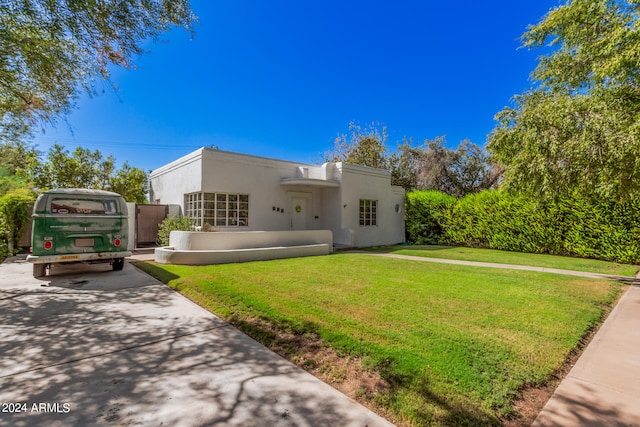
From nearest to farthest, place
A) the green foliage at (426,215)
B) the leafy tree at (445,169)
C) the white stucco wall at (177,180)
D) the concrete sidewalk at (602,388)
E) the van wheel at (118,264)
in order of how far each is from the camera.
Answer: the concrete sidewalk at (602,388) → the van wheel at (118,264) → the white stucco wall at (177,180) → the green foliage at (426,215) → the leafy tree at (445,169)

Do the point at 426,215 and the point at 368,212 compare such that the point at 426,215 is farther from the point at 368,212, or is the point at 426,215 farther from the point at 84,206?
the point at 84,206

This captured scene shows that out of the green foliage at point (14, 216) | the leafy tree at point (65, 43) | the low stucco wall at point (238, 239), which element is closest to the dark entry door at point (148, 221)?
the green foliage at point (14, 216)

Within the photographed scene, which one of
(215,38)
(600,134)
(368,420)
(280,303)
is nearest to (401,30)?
(215,38)

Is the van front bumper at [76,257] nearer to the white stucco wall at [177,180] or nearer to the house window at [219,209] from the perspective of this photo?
the house window at [219,209]

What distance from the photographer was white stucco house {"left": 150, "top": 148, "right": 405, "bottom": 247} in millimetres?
12016

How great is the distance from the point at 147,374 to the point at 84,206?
6640 mm

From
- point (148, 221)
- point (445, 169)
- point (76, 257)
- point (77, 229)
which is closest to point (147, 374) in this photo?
point (76, 257)

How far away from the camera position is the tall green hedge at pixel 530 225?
34.8 feet

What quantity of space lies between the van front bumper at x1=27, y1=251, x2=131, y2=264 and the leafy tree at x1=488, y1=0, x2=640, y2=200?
10.7m

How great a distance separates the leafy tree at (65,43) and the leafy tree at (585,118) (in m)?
8.59

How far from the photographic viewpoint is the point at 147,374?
9.78ft

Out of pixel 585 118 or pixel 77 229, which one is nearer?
pixel 585 118

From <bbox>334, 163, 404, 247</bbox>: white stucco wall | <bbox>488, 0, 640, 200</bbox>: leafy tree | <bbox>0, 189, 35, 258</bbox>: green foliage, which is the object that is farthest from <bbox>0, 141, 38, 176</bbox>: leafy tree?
<bbox>488, 0, 640, 200</bbox>: leafy tree

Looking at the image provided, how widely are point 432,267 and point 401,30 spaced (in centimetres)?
1066
